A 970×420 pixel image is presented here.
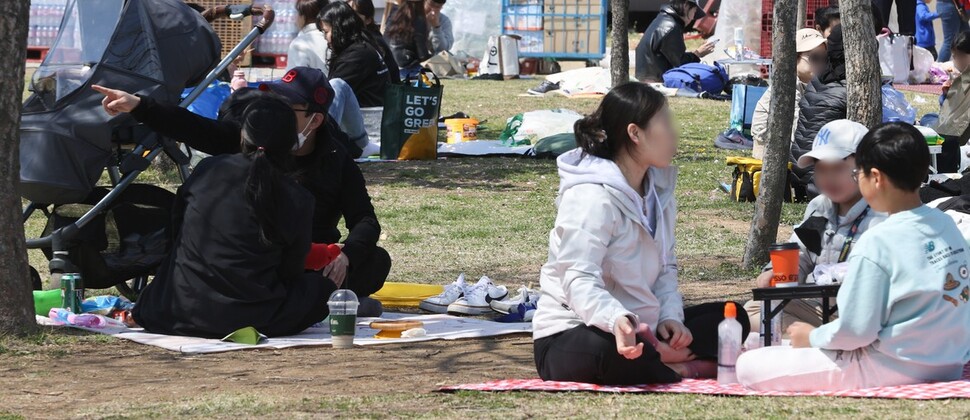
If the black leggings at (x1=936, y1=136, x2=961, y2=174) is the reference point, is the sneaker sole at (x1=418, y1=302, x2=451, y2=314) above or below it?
below

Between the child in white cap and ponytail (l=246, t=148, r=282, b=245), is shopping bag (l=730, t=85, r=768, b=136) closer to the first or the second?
the child in white cap

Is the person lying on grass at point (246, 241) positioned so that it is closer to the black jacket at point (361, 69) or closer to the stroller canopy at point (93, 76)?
the stroller canopy at point (93, 76)

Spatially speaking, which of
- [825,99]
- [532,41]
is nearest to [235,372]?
[825,99]

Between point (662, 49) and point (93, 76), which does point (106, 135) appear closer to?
point (93, 76)

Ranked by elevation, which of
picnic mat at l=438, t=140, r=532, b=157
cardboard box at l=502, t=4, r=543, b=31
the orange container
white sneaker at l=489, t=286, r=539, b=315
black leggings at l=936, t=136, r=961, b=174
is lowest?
picnic mat at l=438, t=140, r=532, b=157

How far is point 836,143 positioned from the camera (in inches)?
207

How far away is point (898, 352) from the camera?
4.43m

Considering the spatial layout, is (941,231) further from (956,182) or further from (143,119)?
(143,119)

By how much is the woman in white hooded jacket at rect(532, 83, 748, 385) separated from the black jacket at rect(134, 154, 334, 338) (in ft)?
4.51

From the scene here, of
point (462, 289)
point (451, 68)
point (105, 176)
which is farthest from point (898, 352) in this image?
point (451, 68)

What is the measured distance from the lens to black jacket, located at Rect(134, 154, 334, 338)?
18.7ft

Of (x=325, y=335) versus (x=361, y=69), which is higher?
(x=361, y=69)

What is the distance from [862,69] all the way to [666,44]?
9.46m

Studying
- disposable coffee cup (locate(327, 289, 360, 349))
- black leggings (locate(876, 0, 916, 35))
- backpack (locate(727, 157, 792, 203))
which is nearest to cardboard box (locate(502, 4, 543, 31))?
black leggings (locate(876, 0, 916, 35))
